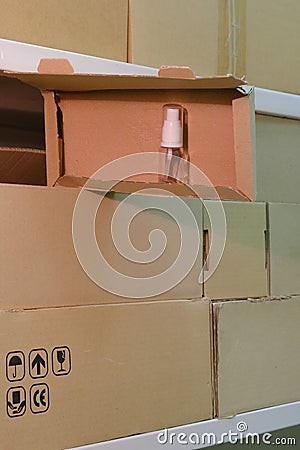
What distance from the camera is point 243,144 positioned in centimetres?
55

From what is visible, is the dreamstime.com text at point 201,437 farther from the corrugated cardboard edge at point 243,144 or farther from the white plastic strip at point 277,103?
the white plastic strip at point 277,103

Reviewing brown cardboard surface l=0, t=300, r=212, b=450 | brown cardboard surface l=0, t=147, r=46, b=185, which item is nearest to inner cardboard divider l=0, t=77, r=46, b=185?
brown cardboard surface l=0, t=147, r=46, b=185

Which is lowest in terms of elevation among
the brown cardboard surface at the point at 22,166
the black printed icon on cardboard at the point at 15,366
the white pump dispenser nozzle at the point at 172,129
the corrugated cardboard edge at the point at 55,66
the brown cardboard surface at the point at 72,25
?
the black printed icon on cardboard at the point at 15,366

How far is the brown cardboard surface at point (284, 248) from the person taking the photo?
2.09 ft

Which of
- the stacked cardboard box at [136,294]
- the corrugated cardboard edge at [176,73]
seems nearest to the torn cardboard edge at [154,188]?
the stacked cardboard box at [136,294]

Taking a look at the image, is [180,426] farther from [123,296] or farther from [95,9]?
[95,9]

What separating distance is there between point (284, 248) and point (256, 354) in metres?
0.13

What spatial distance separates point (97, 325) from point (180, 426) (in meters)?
0.15

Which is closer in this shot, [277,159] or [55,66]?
[55,66]

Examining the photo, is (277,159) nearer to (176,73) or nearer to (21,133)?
(176,73)

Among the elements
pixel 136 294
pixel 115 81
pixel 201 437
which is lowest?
pixel 201 437

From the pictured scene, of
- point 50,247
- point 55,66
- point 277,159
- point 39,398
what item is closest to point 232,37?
point 277,159

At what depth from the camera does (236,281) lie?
61 cm

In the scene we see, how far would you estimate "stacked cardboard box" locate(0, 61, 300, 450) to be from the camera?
0.49m
